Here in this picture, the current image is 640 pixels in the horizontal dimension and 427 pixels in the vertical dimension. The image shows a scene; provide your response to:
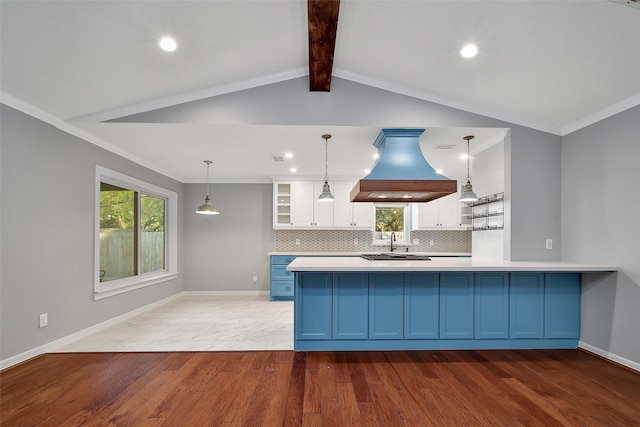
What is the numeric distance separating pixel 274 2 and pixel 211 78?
107cm

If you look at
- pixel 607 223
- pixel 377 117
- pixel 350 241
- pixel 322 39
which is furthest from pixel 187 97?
pixel 607 223

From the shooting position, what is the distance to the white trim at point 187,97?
10.0 feet

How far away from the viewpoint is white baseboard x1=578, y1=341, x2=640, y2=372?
2609 mm

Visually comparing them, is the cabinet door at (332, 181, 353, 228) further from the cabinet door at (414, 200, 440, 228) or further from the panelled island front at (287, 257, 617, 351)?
the panelled island front at (287, 257, 617, 351)

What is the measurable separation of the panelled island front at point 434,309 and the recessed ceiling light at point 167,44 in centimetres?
219

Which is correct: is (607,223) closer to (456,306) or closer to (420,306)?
(456,306)

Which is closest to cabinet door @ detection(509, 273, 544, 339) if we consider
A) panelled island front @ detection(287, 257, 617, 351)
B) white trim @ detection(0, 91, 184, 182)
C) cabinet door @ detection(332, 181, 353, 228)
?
panelled island front @ detection(287, 257, 617, 351)

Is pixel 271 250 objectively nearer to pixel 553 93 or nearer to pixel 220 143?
pixel 220 143

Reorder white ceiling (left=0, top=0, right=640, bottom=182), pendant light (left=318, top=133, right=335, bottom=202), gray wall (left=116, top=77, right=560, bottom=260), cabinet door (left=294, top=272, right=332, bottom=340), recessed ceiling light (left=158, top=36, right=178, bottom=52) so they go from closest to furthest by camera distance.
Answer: white ceiling (left=0, top=0, right=640, bottom=182)
recessed ceiling light (left=158, top=36, right=178, bottom=52)
cabinet door (left=294, top=272, right=332, bottom=340)
gray wall (left=116, top=77, right=560, bottom=260)
pendant light (left=318, top=133, right=335, bottom=202)

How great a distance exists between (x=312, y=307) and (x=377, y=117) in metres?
2.06

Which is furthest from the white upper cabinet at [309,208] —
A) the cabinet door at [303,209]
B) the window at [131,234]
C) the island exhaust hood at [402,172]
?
the island exhaust hood at [402,172]

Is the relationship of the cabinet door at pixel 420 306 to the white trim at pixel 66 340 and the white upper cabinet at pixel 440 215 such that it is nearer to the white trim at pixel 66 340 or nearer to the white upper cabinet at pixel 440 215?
the white upper cabinet at pixel 440 215

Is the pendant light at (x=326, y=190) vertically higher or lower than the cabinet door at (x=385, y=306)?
higher

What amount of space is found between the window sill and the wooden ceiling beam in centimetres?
350
